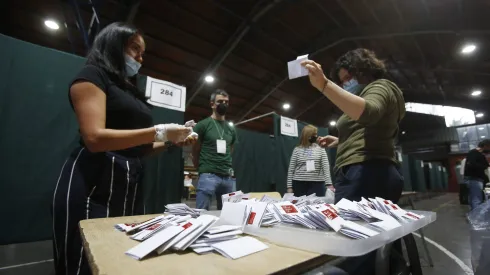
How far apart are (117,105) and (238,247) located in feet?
2.45

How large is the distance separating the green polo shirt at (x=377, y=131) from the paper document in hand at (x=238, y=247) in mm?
726

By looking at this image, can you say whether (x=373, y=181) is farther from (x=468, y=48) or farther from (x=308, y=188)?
(x=468, y=48)

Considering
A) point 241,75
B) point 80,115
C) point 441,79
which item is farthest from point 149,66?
point 441,79

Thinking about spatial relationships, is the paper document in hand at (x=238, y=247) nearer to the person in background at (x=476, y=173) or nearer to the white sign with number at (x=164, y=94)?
the white sign with number at (x=164, y=94)

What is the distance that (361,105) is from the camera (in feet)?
2.92

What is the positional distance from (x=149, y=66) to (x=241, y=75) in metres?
2.51

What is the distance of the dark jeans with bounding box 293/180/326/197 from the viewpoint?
2.79m

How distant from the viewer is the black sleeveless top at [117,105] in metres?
0.89

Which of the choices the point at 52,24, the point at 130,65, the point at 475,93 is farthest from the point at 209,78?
the point at 475,93

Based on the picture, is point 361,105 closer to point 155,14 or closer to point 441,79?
point 155,14

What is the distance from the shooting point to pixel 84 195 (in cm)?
Answer: 87

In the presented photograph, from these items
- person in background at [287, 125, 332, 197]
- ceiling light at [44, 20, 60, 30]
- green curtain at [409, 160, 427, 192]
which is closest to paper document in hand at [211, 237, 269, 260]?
person in background at [287, 125, 332, 197]

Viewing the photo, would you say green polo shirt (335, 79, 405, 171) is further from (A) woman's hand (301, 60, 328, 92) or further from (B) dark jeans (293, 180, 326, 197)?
(B) dark jeans (293, 180, 326, 197)

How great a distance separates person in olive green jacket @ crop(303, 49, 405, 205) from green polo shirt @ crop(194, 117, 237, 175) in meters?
1.15
